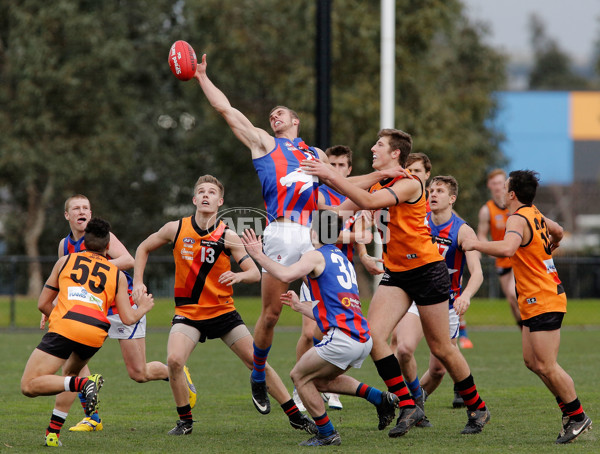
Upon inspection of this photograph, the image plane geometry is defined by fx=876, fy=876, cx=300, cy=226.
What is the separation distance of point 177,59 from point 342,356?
3.07 m

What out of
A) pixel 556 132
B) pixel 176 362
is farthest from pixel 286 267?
pixel 556 132

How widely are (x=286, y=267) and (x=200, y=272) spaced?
49.9 inches

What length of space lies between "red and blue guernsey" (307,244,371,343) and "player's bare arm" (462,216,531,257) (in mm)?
922

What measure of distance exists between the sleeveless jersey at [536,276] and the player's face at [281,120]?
6.96 ft

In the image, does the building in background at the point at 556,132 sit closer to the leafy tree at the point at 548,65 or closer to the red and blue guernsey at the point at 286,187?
the leafy tree at the point at 548,65

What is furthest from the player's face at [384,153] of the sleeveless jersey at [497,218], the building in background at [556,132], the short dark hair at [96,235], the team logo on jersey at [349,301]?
the building in background at [556,132]

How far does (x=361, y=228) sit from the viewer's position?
8.22 metres

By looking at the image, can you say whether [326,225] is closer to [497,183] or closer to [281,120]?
[281,120]

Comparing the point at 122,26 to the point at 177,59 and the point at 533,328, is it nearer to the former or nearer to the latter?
the point at 177,59

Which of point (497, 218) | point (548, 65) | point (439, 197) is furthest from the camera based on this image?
point (548, 65)

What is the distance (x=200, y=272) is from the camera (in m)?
7.46

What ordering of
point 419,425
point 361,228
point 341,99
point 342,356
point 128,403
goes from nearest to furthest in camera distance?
point 342,356 < point 419,425 < point 361,228 < point 128,403 < point 341,99

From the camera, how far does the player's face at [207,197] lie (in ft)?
24.3

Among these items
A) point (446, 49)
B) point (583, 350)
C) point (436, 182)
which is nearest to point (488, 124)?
point (446, 49)
